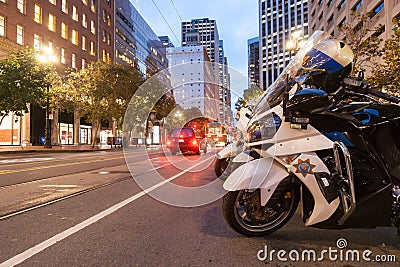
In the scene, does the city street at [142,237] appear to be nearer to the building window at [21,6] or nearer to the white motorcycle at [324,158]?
the white motorcycle at [324,158]

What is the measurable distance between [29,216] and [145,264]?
272cm

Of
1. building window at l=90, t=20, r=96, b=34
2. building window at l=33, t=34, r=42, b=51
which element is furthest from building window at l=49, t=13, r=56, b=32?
building window at l=90, t=20, r=96, b=34

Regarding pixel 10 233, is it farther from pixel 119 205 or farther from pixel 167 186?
pixel 167 186

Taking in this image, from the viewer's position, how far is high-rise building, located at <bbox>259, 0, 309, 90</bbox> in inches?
5827

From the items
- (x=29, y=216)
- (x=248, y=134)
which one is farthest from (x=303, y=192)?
(x=29, y=216)

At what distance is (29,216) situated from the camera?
195 inches

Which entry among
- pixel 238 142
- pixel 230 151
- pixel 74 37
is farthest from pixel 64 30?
pixel 238 142

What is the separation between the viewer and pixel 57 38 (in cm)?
3931

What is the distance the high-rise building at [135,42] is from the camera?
61062mm

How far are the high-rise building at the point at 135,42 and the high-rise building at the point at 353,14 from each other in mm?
30282

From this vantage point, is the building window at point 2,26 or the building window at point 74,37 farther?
the building window at point 74,37

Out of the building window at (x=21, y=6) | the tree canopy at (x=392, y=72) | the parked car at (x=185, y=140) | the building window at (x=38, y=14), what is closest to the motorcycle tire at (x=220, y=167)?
the tree canopy at (x=392, y=72)

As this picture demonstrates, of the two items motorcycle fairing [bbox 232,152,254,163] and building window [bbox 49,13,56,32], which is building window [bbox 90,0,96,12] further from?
motorcycle fairing [bbox 232,152,254,163]

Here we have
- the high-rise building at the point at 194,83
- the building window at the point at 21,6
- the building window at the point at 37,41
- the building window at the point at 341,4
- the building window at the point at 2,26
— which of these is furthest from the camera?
the building window at the point at 341,4
